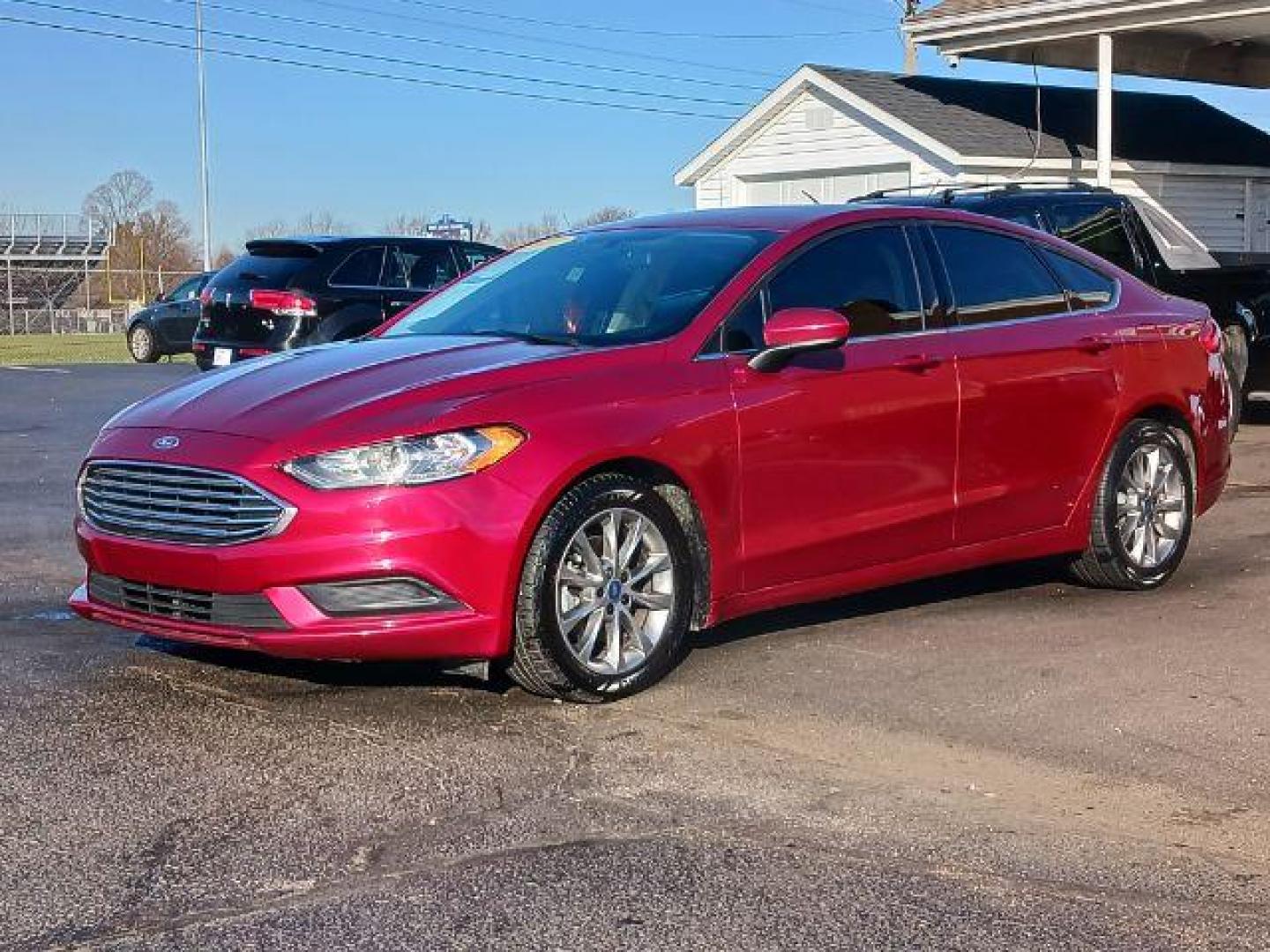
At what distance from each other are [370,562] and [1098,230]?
793 cm

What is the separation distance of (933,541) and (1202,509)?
76.1 inches

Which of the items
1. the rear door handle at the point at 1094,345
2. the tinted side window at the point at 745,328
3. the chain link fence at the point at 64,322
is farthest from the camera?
the chain link fence at the point at 64,322

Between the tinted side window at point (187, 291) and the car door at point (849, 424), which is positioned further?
the tinted side window at point (187, 291)

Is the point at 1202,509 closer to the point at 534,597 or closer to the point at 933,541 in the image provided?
the point at 933,541

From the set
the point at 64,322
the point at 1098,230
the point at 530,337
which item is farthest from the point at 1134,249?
the point at 64,322

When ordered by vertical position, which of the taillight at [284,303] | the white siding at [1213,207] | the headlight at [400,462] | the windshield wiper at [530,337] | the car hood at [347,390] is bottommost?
the headlight at [400,462]

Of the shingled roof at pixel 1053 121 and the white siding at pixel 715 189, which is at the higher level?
the shingled roof at pixel 1053 121

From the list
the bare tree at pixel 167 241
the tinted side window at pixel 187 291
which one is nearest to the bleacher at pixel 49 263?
the bare tree at pixel 167 241

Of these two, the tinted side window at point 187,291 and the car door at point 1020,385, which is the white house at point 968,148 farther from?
the car door at point 1020,385

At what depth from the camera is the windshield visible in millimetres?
6180

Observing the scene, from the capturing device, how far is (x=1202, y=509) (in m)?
7.96

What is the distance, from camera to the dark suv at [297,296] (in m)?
13.4

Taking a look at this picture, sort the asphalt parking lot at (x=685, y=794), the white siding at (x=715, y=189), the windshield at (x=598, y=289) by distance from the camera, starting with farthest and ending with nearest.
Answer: the white siding at (x=715, y=189) → the windshield at (x=598, y=289) → the asphalt parking lot at (x=685, y=794)

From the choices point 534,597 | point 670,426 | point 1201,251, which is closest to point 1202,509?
point 670,426
